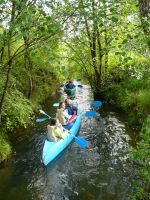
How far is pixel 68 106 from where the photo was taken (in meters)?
15.5

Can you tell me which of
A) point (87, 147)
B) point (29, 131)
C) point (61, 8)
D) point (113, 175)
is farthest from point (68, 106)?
point (61, 8)

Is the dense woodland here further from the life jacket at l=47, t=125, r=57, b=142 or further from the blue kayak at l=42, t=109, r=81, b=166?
the blue kayak at l=42, t=109, r=81, b=166

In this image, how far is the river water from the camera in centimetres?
824

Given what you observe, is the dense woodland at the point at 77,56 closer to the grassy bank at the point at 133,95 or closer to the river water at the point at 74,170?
the grassy bank at the point at 133,95

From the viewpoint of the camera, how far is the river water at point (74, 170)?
8242mm

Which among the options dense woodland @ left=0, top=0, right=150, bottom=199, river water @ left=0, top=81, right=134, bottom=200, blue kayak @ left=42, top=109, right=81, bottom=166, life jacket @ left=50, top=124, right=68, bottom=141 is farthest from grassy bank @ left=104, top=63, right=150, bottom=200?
life jacket @ left=50, top=124, right=68, bottom=141

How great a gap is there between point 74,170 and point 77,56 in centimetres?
1146

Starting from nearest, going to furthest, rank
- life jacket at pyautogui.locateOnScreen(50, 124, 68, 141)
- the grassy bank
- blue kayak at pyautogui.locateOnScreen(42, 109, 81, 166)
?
blue kayak at pyautogui.locateOnScreen(42, 109, 81, 166) → life jacket at pyautogui.locateOnScreen(50, 124, 68, 141) → the grassy bank

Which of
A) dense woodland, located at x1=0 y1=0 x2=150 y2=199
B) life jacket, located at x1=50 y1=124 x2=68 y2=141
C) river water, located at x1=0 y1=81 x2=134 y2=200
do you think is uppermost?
dense woodland, located at x1=0 y1=0 x2=150 y2=199

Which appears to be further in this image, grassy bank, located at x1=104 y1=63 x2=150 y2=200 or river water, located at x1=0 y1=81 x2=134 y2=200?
grassy bank, located at x1=104 y1=63 x2=150 y2=200

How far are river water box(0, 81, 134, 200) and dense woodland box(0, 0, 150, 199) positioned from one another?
1.78 feet

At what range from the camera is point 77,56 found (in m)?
20.0

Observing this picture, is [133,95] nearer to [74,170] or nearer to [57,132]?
[57,132]

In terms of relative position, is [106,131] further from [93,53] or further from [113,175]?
[93,53]
